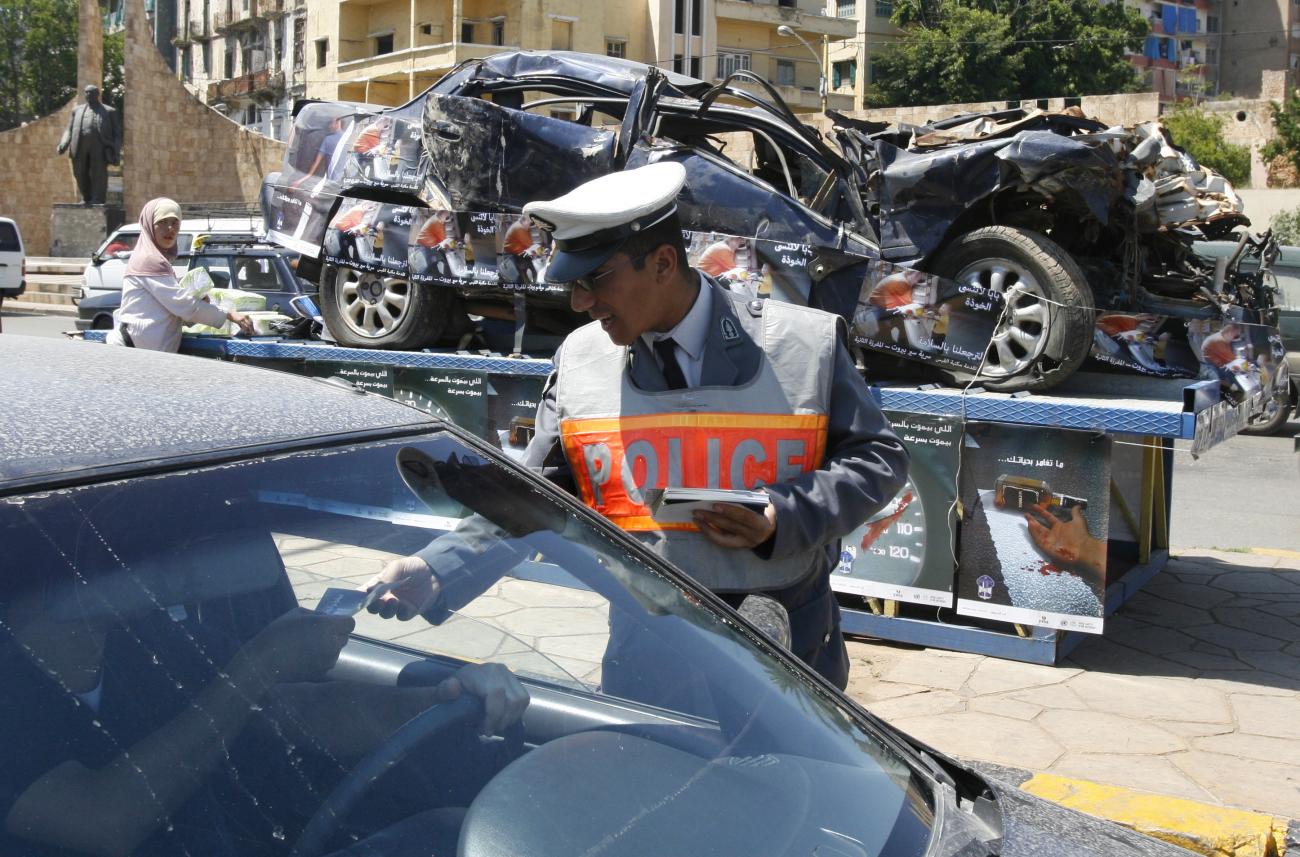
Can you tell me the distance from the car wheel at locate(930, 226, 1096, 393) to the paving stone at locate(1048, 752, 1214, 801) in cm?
183

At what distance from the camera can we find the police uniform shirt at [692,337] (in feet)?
9.21

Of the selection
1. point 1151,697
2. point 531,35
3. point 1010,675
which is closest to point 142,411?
point 1010,675

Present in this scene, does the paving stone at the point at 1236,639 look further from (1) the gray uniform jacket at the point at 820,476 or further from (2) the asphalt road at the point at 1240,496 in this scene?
(1) the gray uniform jacket at the point at 820,476

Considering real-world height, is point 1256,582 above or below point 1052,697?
above

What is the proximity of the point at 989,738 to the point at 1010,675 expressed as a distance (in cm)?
70

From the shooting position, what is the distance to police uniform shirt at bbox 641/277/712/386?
2809mm

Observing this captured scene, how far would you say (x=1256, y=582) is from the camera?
7031mm

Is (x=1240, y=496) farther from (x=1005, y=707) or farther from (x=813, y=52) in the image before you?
(x=813, y=52)

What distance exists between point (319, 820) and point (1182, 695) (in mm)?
4445

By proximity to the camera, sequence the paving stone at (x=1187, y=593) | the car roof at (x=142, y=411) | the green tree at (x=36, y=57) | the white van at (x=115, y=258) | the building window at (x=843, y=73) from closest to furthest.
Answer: the car roof at (x=142, y=411)
the paving stone at (x=1187, y=593)
the white van at (x=115, y=258)
the green tree at (x=36, y=57)
the building window at (x=843, y=73)

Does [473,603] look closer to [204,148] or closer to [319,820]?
[319,820]

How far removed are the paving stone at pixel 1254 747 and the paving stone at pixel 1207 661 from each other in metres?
0.83

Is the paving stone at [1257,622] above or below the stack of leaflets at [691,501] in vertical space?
below

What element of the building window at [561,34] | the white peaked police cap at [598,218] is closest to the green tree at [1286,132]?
the building window at [561,34]
